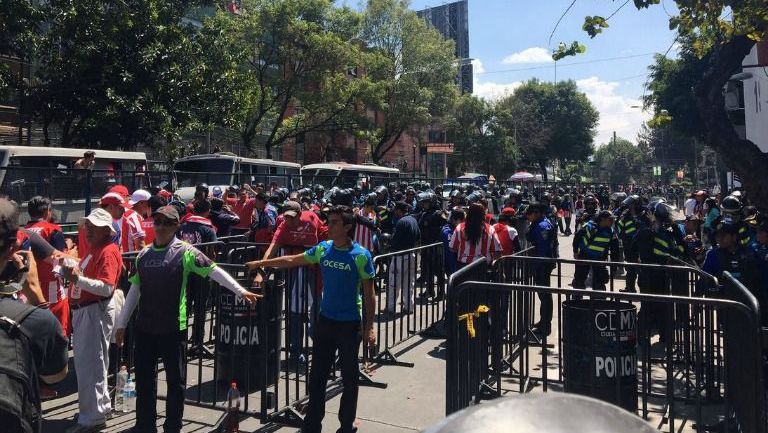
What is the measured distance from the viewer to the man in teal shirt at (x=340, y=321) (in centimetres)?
498

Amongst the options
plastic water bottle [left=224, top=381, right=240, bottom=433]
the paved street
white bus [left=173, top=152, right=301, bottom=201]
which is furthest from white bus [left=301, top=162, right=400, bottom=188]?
plastic water bottle [left=224, top=381, right=240, bottom=433]

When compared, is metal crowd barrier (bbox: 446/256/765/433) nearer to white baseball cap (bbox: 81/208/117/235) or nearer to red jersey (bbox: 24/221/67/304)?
white baseball cap (bbox: 81/208/117/235)

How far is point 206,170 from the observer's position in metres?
24.5

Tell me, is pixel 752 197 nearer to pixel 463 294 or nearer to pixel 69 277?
pixel 463 294

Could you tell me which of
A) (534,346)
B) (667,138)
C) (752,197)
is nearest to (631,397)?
(534,346)

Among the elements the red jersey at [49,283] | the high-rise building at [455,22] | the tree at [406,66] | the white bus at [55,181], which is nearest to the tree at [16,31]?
the white bus at [55,181]

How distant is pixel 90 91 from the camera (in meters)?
22.1

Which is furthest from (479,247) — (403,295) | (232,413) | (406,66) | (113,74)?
(406,66)

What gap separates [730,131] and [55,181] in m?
12.8

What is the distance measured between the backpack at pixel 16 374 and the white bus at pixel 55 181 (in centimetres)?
1122

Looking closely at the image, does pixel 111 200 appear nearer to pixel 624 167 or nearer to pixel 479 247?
pixel 479 247

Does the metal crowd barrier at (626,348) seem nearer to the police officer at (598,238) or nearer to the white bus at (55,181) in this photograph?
the police officer at (598,238)

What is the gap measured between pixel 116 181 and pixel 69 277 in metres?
11.5

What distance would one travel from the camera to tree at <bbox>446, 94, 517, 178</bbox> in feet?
194
